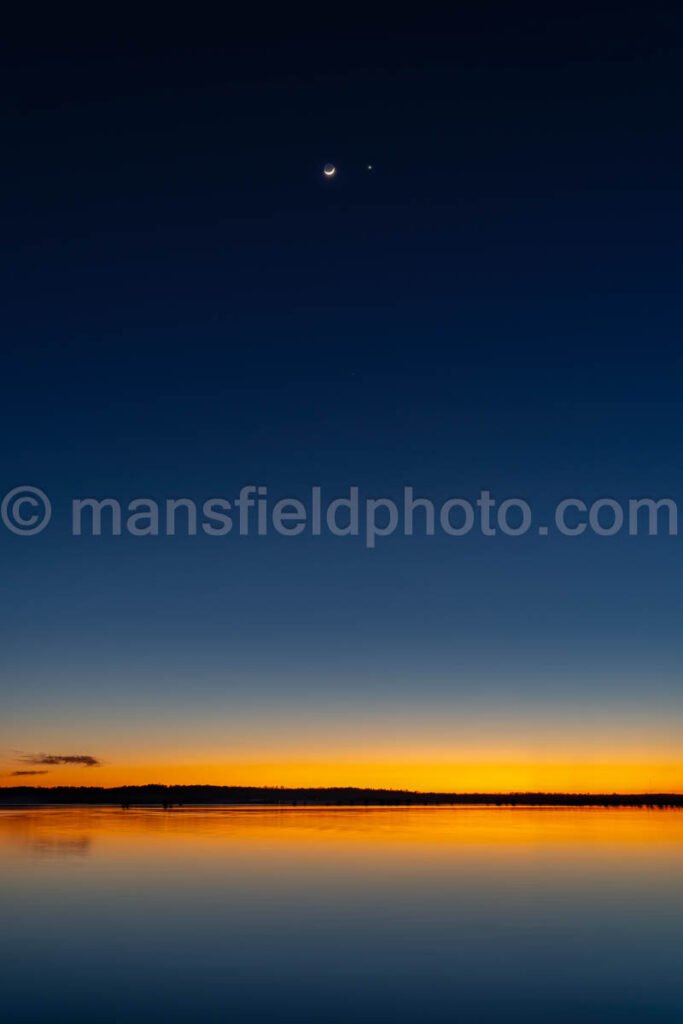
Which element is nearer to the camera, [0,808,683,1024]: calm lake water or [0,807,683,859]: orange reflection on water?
[0,808,683,1024]: calm lake water

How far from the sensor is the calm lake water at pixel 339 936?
58.3 ft

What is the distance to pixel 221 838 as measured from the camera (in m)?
51.5

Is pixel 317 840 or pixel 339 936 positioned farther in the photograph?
pixel 317 840

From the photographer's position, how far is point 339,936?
77.4 ft

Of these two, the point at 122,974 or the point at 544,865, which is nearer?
the point at 122,974

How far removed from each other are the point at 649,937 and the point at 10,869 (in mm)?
20247

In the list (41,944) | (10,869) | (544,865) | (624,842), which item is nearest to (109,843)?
(10,869)

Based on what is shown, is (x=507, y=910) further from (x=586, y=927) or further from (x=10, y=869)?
(x=10, y=869)

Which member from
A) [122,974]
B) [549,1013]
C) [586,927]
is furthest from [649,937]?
[122,974]

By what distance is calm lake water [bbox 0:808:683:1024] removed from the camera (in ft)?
58.3

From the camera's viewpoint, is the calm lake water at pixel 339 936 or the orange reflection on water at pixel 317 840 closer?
the calm lake water at pixel 339 936

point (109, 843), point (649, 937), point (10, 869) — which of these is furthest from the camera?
point (109, 843)

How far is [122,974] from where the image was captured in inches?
784

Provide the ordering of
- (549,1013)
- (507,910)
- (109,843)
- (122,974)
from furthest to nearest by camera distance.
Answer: (109,843) → (507,910) → (122,974) → (549,1013)
